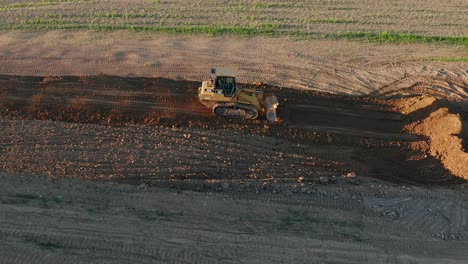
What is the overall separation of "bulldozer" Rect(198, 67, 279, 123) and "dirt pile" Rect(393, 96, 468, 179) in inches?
219

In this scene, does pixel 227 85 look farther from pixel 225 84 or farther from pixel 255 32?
pixel 255 32

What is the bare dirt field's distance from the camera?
50.2 ft

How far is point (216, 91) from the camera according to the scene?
21.4 metres

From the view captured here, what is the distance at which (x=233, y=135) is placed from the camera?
2080 cm

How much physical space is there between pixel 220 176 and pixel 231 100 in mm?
3834

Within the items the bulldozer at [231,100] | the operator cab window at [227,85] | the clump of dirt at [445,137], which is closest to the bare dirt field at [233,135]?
the clump of dirt at [445,137]

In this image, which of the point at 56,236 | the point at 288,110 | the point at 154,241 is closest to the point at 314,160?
the point at 288,110

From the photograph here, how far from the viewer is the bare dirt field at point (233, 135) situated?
15289 millimetres

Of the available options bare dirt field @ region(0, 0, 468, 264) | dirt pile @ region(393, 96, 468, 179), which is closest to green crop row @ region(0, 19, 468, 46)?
bare dirt field @ region(0, 0, 468, 264)

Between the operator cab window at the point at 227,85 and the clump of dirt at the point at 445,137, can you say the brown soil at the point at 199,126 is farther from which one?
the operator cab window at the point at 227,85

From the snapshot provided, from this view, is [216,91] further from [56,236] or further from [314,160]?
[56,236]

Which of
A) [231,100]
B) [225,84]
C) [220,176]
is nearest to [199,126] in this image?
[231,100]

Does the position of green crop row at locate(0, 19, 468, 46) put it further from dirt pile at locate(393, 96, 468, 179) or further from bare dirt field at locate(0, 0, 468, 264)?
dirt pile at locate(393, 96, 468, 179)

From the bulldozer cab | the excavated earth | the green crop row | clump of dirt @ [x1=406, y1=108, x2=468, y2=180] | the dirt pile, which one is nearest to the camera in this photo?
the excavated earth
